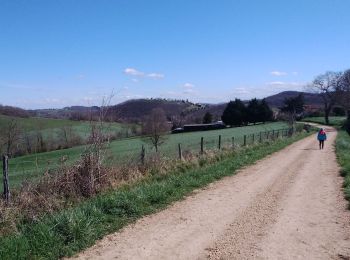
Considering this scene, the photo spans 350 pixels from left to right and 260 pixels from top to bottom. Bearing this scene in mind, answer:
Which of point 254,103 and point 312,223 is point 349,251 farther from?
point 254,103

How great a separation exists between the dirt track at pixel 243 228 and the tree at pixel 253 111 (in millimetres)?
89236

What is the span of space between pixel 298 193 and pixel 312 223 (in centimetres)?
344

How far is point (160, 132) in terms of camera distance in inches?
1860

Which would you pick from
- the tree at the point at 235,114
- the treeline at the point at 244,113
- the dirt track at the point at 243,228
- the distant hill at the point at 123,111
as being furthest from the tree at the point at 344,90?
the dirt track at the point at 243,228

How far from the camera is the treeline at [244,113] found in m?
99.3

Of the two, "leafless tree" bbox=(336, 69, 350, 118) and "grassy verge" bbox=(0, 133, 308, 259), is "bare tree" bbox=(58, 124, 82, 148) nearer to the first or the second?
"grassy verge" bbox=(0, 133, 308, 259)

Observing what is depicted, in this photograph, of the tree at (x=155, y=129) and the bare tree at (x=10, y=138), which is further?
the tree at (x=155, y=129)

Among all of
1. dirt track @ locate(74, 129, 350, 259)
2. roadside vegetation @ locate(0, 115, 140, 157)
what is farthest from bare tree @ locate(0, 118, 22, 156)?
dirt track @ locate(74, 129, 350, 259)

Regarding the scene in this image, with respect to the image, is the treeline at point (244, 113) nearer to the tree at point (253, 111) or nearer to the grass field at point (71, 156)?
the tree at point (253, 111)

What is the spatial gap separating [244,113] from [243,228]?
93719 millimetres

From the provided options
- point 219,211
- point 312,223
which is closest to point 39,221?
point 219,211

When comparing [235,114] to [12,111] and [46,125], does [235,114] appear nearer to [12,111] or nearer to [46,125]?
[46,125]

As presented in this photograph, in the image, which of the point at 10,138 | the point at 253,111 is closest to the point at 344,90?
the point at 253,111

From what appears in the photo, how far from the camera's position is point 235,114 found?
9900 centimetres
